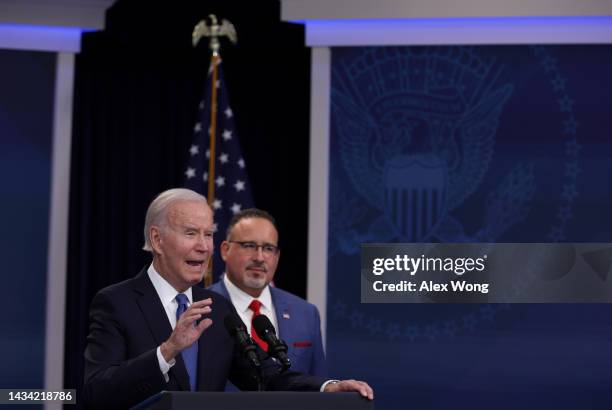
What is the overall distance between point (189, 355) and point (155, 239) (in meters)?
0.38

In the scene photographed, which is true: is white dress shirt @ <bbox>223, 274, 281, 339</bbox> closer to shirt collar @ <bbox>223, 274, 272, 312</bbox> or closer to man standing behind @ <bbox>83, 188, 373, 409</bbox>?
shirt collar @ <bbox>223, 274, 272, 312</bbox>

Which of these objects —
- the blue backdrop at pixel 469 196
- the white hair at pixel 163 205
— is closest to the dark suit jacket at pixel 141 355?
the white hair at pixel 163 205

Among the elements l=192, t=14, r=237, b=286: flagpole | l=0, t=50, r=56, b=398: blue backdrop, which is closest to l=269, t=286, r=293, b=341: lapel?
l=192, t=14, r=237, b=286: flagpole

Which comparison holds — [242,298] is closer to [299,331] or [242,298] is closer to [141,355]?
[299,331]

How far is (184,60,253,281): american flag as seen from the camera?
5.81 metres

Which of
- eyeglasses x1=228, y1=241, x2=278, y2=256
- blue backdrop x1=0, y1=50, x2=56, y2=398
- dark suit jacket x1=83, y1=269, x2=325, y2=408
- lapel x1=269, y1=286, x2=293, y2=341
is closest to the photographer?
dark suit jacket x1=83, y1=269, x2=325, y2=408

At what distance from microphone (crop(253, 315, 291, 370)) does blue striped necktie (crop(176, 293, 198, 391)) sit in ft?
1.11

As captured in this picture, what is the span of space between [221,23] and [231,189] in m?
1.09

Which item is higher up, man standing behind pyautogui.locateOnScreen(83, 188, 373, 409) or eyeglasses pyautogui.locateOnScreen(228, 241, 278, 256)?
eyeglasses pyautogui.locateOnScreen(228, 241, 278, 256)

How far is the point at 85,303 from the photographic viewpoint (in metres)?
6.14

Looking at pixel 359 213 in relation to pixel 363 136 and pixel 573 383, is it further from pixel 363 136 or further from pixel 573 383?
pixel 573 383

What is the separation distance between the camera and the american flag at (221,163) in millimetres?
5812

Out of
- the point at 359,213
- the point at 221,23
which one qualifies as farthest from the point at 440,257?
the point at 221,23

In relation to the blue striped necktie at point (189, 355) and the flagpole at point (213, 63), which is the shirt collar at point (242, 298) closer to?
the blue striped necktie at point (189, 355)
